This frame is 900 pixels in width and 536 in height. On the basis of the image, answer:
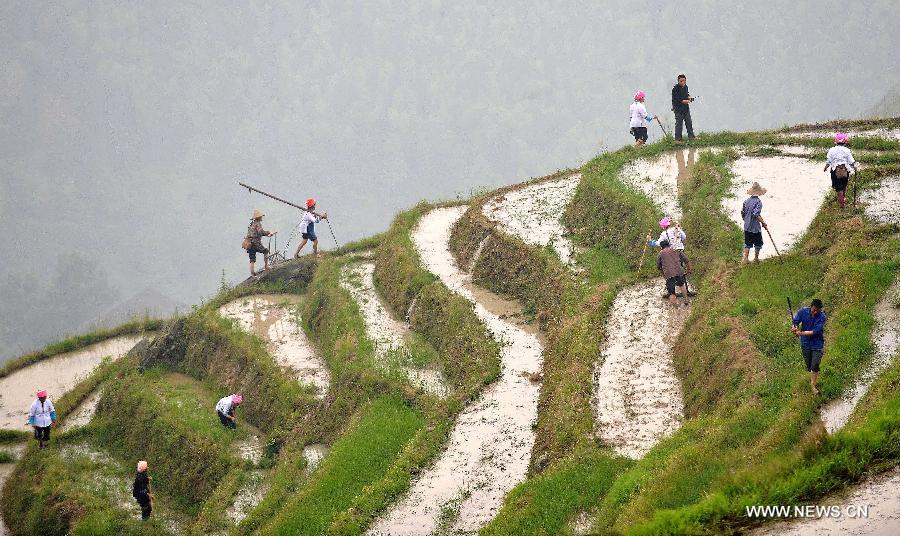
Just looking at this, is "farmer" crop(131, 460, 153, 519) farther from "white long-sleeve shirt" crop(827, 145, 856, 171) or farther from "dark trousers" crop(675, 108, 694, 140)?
"dark trousers" crop(675, 108, 694, 140)

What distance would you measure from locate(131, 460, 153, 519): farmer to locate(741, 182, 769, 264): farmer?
49.1 ft

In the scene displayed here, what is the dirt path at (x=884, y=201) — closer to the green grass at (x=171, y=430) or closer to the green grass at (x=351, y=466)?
the green grass at (x=351, y=466)

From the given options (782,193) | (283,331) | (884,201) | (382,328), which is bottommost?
(283,331)

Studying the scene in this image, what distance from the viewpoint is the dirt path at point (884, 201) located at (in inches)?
Result: 883

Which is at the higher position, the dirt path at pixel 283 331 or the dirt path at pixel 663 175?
the dirt path at pixel 663 175

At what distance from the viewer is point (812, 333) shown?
15.6 metres

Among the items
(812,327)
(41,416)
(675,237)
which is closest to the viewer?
(812,327)

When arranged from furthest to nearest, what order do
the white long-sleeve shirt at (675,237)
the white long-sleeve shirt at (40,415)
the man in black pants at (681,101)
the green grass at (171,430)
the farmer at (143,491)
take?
the man in black pants at (681,101) → the white long-sleeve shirt at (40,415) → the green grass at (171,430) → the farmer at (143,491) → the white long-sleeve shirt at (675,237)

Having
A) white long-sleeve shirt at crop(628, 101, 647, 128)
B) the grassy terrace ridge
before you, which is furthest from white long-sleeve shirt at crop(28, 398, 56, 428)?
white long-sleeve shirt at crop(628, 101, 647, 128)

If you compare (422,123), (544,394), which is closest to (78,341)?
(544,394)

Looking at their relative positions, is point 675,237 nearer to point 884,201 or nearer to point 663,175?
point 884,201

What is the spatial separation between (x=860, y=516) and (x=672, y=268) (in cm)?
1192

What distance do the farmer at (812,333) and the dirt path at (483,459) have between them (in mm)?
5910

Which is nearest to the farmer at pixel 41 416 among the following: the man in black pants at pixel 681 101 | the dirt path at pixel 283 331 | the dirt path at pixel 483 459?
the dirt path at pixel 283 331
